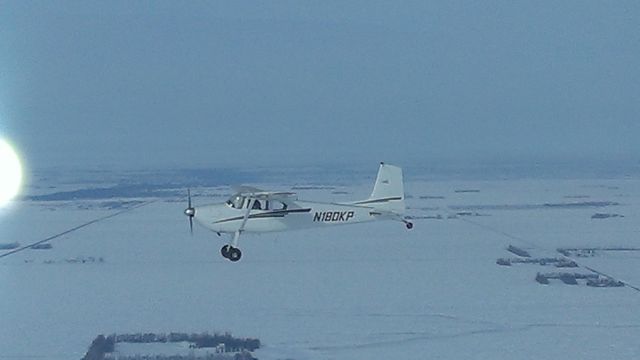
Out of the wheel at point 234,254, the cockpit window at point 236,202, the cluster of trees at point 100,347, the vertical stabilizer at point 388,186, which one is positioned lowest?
the wheel at point 234,254

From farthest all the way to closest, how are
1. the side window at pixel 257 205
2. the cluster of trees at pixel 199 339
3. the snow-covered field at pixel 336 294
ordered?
the snow-covered field at pixel 336 294 → the cluster of trees at pixel 199 339 → the side window at pixel 257 205

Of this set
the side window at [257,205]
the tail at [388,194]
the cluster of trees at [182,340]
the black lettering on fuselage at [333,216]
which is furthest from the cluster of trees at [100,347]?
the tail at [388,194]

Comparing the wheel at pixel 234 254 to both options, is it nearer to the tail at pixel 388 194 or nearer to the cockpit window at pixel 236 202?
the cockpit window at pixel 236 202

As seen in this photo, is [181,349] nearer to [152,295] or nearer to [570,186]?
[152,295]

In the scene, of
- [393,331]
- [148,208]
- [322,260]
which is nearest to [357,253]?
[322,260]

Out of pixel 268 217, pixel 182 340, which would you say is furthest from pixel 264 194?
pixel 182 340
